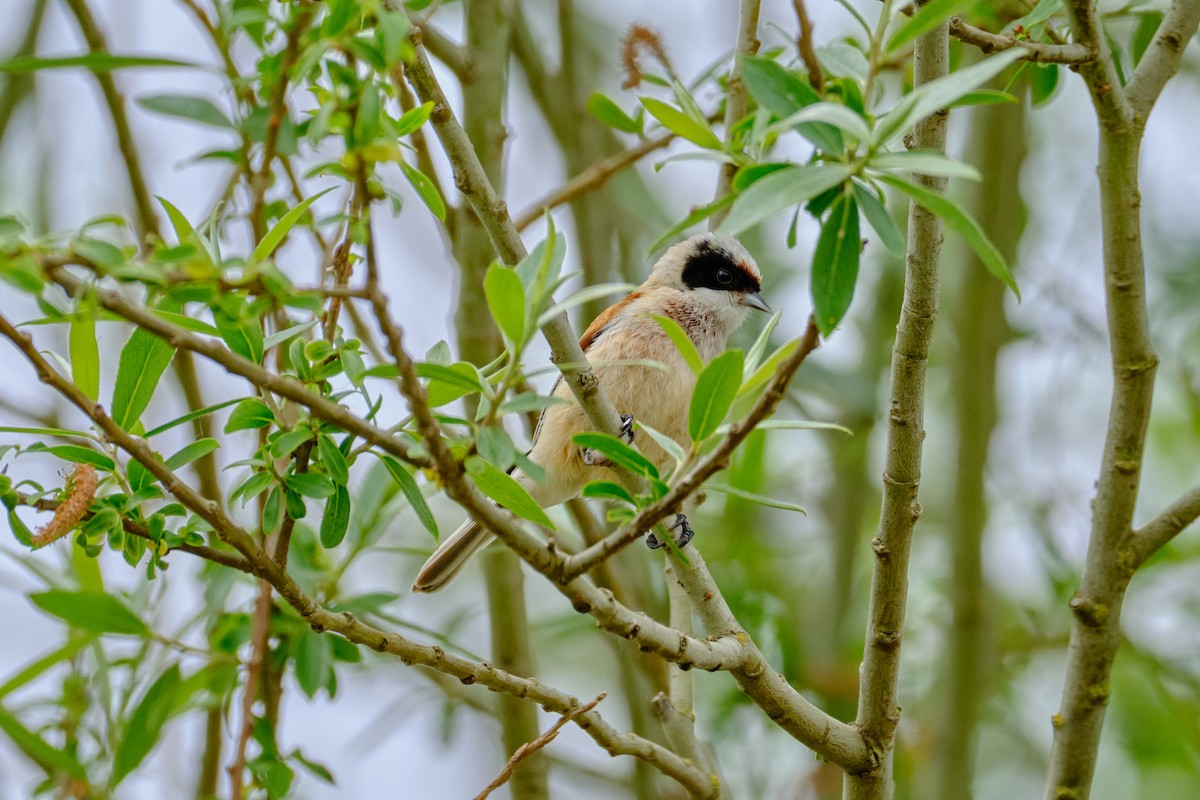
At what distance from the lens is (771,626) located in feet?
17.6

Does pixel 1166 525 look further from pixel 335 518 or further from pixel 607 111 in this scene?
pixel 335 518

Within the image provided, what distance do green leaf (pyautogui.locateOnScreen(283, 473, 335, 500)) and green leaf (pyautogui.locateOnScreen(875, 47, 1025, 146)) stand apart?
118 cm

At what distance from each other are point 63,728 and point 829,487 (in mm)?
3820

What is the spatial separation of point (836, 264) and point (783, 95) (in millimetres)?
283

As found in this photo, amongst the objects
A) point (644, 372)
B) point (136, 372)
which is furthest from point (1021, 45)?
point (644, 372)

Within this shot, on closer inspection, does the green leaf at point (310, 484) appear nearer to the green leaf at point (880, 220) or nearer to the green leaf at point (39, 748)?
the green leaf at point (880, 220)

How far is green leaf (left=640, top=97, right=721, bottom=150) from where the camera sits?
224cm

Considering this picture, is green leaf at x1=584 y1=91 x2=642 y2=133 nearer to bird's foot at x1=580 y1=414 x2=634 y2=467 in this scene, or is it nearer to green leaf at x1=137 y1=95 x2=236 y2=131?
bird's foot at x1=580 y1=414 x2=634 y2=467

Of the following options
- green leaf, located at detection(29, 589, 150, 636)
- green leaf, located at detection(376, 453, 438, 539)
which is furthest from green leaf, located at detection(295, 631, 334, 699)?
green leaf, located at detection(376, 453, 438, 539)

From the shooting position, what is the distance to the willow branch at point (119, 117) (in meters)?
4.11

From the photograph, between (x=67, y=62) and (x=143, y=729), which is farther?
(x=143, y=729)

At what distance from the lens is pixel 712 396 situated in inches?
85.2

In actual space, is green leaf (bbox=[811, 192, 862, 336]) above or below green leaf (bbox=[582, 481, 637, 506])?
above

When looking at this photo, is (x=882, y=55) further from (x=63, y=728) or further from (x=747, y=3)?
(x=63, y=728)
